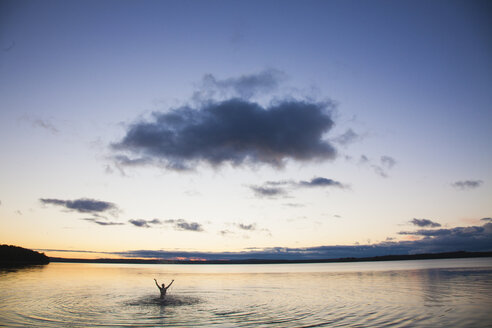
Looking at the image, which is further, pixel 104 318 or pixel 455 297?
pixel 455 297

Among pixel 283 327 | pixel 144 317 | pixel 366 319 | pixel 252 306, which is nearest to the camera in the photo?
pixel 283 327

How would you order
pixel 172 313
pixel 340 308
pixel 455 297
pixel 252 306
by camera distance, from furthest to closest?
pixel 455 297 → pixel 252 306 → pixel 340 308 → pixel 172 313

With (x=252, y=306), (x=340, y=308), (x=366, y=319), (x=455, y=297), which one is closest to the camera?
(x=366, y=319)

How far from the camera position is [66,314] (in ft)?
105

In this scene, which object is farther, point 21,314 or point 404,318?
point 21,314

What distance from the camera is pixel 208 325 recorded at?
27062 mm

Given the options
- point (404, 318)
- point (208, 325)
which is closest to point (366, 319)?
point (404, 318)

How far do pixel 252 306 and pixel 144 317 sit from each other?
12.8 metres

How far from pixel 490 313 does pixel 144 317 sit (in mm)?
32157

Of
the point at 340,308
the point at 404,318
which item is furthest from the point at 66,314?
the point at 404,318

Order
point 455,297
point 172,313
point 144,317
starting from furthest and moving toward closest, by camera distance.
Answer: point 455,297, point 172,313, point 144,317

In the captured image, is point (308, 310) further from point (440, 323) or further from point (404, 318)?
point (440, 323)

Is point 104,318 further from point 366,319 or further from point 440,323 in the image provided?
point 440,323

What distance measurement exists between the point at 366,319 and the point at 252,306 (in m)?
13.8
